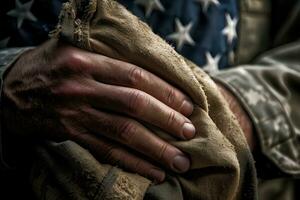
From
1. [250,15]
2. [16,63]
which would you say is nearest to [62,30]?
[16,63]

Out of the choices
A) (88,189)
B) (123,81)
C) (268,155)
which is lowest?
(268,155)

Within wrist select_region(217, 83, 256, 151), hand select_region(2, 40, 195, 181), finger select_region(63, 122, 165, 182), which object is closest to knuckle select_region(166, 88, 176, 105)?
hand select_region(2, 40, 195, 181)

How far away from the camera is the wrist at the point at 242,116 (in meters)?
0.93

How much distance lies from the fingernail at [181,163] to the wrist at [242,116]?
259 mm

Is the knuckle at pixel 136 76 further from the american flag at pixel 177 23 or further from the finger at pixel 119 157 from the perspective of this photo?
the american flag at pixel 177 23

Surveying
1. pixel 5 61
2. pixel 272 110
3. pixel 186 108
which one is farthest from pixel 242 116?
pixel 5 61

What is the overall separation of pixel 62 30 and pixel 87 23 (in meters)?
0.04

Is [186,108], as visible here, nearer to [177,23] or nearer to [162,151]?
[162,151]

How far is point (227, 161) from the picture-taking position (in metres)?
0.70

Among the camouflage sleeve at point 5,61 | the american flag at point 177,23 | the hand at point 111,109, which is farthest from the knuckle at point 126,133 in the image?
the american flag at point 177,23

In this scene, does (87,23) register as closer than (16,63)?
Yes

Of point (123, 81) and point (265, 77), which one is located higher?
point (123, 81)

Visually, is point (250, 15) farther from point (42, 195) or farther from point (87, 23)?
point (42, 195)

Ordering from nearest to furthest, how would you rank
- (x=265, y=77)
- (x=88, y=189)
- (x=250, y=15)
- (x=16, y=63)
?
(x=88, y=189)
(x=16, y=63)
(x=265, y=77)
(x=250, y=15)
